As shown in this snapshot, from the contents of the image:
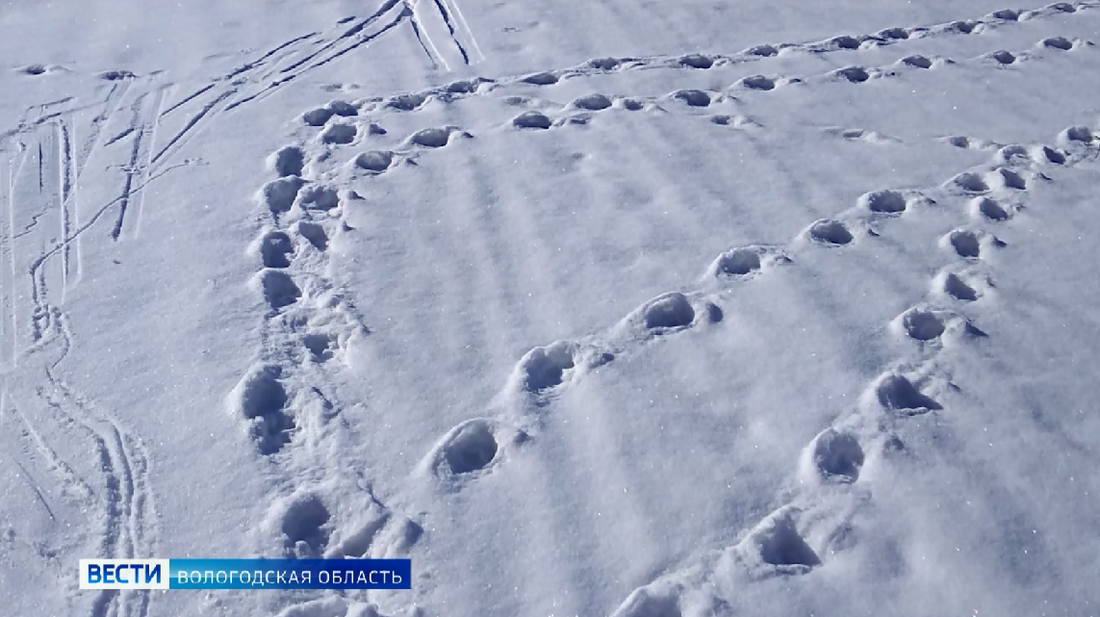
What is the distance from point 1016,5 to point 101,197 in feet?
12.8

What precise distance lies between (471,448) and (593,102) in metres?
1.83

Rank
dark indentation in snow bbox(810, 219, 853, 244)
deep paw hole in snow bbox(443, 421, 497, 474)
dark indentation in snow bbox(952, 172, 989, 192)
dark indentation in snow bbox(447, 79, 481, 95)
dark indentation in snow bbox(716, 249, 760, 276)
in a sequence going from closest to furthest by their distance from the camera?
deep paw hole in snow bbox(443, 421, 497, 474) → dark indentation in snow bbox(716, 249, 760, 276) → dark indentation in snow bbox(810, 219, 853, 244) → dark indentation in snow bbox(952, 172, 989, 192) → dark indentation in snow bbox(447, 79, 481, 95)

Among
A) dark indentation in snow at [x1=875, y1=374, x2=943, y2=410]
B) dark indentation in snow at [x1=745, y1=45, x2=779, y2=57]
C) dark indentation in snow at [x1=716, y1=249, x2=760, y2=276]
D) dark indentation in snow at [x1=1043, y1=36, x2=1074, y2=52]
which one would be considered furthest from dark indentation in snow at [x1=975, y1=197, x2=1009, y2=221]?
dark indentation in snow at [x1=1043, y1=36, x2=1074, y2=52]

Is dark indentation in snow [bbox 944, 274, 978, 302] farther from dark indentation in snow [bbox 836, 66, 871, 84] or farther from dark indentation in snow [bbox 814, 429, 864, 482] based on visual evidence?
dark indentation in snow [bbox 836, 66, 871, 84]

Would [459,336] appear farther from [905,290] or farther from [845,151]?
[845,151]

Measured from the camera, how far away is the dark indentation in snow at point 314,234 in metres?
2.95

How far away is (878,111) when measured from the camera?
3.61m

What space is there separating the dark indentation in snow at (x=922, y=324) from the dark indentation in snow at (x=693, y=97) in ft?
4.66

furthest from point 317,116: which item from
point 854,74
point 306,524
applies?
point 854,74

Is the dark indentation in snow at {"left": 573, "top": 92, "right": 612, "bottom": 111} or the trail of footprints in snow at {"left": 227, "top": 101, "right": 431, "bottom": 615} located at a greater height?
the trail of footprints in snow at {"left": 227, "top": 101, "right": 431, "bottom": 615}

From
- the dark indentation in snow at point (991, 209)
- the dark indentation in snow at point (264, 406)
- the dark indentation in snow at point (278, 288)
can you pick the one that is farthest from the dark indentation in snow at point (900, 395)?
the dark indentation in snow at point (278, 288)

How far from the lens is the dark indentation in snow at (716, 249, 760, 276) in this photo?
2787 millimetres

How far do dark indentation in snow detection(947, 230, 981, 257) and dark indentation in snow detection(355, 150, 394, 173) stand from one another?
1.78 meters

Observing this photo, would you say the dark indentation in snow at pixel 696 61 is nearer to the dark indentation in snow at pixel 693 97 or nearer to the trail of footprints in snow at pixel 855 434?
the dark indentation in snow at pixel 693 97
